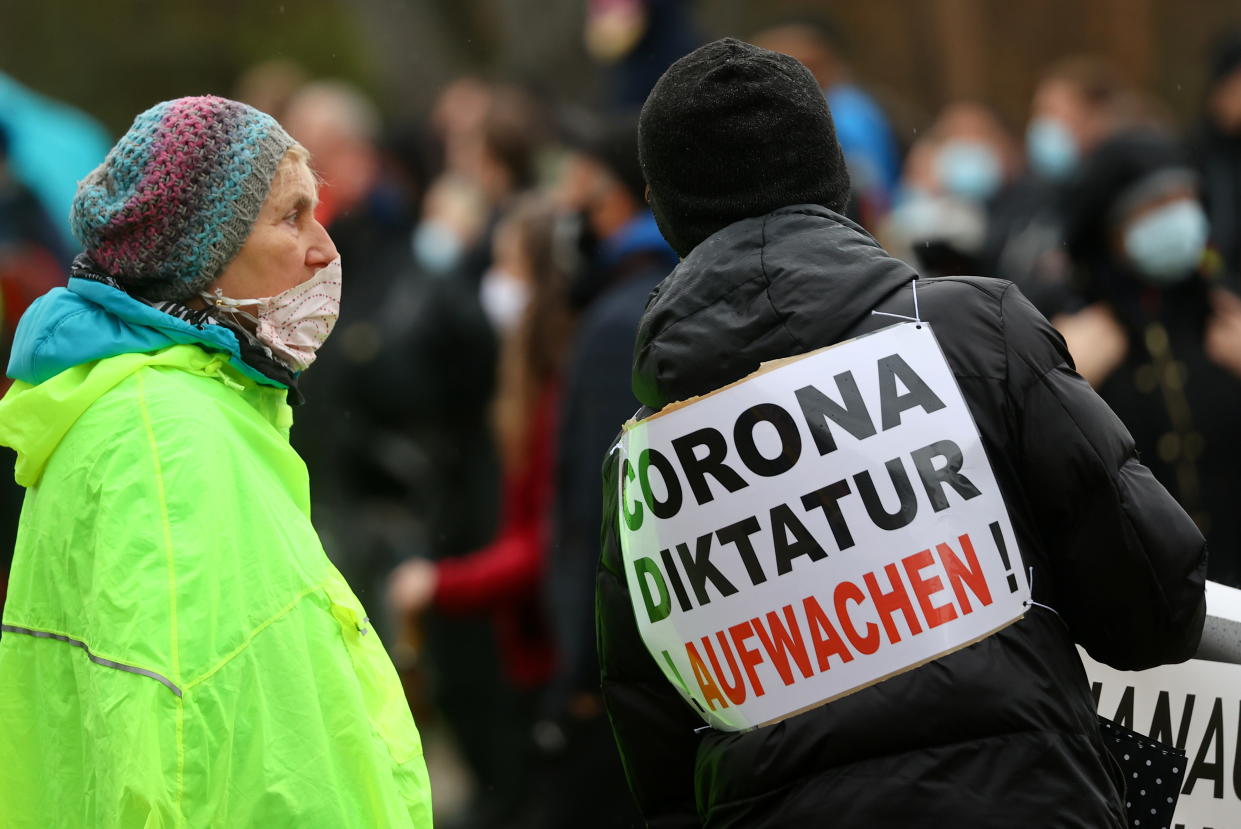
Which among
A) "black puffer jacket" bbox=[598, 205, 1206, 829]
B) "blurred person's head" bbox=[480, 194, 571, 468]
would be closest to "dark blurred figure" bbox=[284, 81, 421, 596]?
"blurred person's head" bbox=[480, 194, 571, 468]

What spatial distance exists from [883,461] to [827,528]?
134 mm

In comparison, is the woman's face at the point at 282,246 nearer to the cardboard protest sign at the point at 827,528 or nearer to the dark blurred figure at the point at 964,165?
the cardboard protest sign at the point at 827,528

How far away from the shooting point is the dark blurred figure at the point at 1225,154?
960cm

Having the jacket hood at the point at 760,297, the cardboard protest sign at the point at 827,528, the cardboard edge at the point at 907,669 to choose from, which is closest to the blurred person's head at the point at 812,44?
the jacket hood at the point at 760,297

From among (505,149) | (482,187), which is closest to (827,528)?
(505,149)

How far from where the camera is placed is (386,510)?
864 centimetres

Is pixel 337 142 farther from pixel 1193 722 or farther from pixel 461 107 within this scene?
pixel 1193 722

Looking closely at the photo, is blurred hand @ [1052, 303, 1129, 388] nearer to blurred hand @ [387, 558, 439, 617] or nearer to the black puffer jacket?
blurred hand @ [387, 558, 439, 617]

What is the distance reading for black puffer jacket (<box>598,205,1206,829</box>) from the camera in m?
2.88

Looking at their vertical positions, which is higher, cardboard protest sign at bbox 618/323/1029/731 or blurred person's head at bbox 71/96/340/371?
blurred person's head at bbox 71/96/340/371

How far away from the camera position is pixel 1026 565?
116 inches

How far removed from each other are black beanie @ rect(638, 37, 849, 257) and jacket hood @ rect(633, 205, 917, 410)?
6 centimetres

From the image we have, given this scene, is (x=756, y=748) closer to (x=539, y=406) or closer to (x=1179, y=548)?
(x=1179, y=548)

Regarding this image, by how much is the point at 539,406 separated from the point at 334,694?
3505 millimetres
